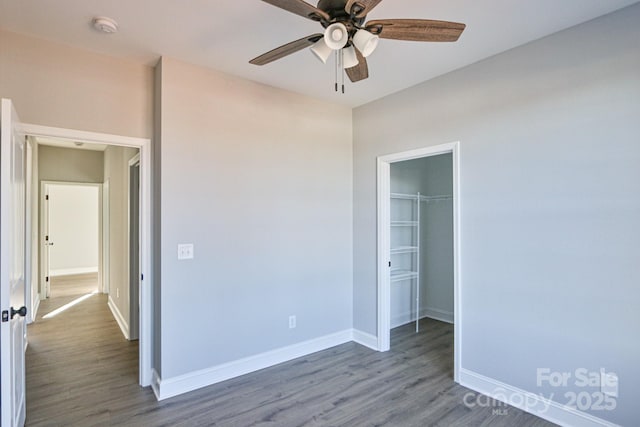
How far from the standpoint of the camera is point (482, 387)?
2.84 metres


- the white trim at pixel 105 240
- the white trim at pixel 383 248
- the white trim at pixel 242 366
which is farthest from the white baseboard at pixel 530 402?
the white trim at pixel 105 240

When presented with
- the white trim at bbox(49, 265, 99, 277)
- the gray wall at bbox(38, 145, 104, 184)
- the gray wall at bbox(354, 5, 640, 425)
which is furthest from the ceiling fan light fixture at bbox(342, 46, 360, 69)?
the white trim at bbox(49, 265, 99, 277)

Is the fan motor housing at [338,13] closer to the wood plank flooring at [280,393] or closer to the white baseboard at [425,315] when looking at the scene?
the wood plank flooring at [280,393]

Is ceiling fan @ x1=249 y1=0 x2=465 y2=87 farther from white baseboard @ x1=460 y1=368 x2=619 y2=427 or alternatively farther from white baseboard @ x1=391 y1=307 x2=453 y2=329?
white baseboard @ x1=391 y1=307 x2=453 y2=329

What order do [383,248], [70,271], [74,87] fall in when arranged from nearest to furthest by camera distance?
[74,87]
[383,248]
[70,271]

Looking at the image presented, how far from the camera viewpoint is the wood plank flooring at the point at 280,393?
2473 millimetres

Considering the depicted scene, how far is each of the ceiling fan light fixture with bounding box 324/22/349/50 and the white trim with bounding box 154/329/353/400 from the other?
2.86 meters

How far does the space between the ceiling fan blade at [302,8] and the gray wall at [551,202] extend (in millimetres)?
1886

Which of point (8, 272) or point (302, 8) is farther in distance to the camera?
point (8, 272)

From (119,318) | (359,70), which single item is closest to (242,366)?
(119,318)

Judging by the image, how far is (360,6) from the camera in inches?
60.4

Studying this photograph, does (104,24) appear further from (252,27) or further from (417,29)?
(417,29)

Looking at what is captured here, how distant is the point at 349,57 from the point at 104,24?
5.79 feet

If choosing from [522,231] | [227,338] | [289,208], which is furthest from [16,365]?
[522,231]
